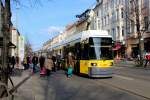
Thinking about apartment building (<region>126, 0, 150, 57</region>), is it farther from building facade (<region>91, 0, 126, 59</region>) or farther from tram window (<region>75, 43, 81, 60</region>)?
tram window (<region>75, 43, 81, 60</region>)

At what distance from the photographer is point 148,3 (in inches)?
2783

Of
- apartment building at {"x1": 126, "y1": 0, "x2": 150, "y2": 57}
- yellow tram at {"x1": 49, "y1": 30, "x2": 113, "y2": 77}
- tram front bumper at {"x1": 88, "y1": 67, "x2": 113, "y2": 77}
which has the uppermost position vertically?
apartment building at {"x1": 126, "y1": 0, "x2": 150, "y2": 57}

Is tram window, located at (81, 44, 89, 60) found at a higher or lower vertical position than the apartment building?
lower

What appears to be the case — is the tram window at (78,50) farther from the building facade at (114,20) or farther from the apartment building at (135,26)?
the building facade at (114,20)

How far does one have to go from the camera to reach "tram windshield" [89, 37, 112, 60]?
2981 centimetres

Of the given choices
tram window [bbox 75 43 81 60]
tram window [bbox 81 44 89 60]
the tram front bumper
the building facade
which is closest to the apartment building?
the building facade

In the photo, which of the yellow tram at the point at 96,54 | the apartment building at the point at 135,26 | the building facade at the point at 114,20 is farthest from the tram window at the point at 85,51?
the building facade at the point at 114,20

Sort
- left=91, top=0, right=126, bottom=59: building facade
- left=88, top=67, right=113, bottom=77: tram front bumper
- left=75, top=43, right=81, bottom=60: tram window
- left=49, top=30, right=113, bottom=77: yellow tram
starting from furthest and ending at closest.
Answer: left=91, top=0, right=126, bottom=59: building facade
left=75, top=43, right=81, bottom=60: tram window
left=49, top=30, right=113, bottom=77: yellow tram
left=88, top=67, right=113, bottom=77: tram front bumper

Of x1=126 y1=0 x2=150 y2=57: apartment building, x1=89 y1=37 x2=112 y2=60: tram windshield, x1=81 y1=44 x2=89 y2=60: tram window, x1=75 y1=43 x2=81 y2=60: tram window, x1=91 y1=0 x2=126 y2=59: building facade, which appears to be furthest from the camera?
x1=91 y1=0 x2=126 y2=59: building facade

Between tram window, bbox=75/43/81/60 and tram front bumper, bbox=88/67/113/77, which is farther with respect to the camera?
tram window, bbox=75/43/81/60

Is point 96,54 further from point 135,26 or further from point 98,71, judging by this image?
point 135,26

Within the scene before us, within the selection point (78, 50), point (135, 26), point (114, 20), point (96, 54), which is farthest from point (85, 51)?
point (114, 20)

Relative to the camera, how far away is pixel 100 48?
2998 cm

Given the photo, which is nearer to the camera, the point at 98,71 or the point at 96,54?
the point at 98,71
